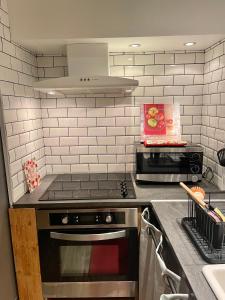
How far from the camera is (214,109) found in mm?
1749

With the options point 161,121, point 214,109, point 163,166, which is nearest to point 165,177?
point 163,166

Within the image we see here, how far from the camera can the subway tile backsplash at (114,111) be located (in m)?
1.76

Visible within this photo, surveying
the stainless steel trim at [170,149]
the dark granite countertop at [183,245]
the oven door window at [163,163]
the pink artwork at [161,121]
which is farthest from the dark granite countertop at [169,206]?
the pink artwork at [161,121]

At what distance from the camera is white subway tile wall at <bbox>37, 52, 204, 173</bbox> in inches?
76.7

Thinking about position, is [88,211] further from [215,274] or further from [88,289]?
[215,274]


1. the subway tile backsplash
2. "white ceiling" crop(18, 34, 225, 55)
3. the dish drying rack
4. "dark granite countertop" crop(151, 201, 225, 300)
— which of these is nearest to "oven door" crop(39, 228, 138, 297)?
"dark granite countertop" crop(151, 201, 225, 300)

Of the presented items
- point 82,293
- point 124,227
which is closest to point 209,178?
point 124,227

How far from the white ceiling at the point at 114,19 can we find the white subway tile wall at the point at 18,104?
0.13 metres

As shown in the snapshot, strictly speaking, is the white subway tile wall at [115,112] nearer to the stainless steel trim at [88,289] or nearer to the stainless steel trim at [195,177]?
the stainless steel trim at [195,177]

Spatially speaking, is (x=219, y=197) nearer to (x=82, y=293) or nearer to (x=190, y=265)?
(x=190, y=265)

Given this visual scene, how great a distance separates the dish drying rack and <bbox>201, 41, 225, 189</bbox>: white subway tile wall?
0.65m

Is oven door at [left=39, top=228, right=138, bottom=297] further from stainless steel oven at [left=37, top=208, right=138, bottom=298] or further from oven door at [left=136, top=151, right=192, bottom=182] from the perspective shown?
oven door at [left=136, top=151, right=192, bottom=182]

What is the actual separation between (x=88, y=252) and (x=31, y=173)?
0.65 meters

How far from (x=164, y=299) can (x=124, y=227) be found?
2.57 ft
